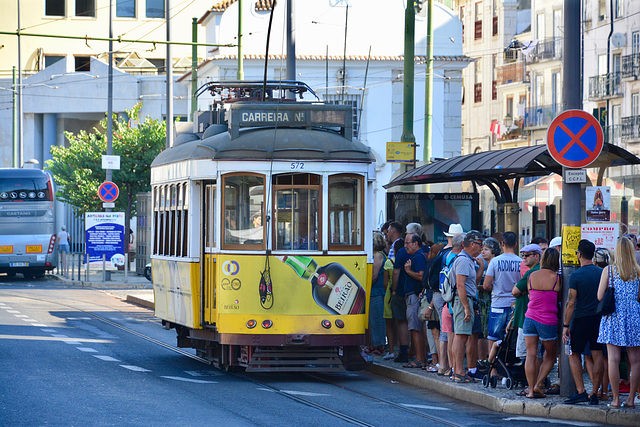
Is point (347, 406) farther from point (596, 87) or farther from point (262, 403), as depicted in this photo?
point (596, 87)

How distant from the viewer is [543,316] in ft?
39.0

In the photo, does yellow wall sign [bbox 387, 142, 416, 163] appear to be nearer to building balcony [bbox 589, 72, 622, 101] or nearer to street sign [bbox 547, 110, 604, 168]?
street sign [bbox 547, 110, 604, 168]

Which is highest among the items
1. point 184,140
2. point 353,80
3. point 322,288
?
point 353,80

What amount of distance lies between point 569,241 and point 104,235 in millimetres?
22731

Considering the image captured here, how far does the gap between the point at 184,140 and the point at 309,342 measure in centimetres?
414

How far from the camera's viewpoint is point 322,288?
13.7 m

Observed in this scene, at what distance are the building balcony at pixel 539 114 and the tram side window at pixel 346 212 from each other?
46.5 metres

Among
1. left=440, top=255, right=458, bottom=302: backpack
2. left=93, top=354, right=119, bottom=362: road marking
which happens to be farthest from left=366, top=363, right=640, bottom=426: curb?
left=93, top=354, right=119, bottom=362: road marking

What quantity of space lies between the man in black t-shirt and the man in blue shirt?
3.22m

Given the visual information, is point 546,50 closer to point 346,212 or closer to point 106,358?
point 106,358

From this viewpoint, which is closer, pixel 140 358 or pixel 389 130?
pixel 140 358

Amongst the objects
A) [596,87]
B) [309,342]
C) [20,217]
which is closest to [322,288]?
[309,342]

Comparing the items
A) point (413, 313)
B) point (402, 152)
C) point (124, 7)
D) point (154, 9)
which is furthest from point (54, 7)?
point (413, 313)

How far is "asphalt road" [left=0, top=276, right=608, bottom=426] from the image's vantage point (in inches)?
423
